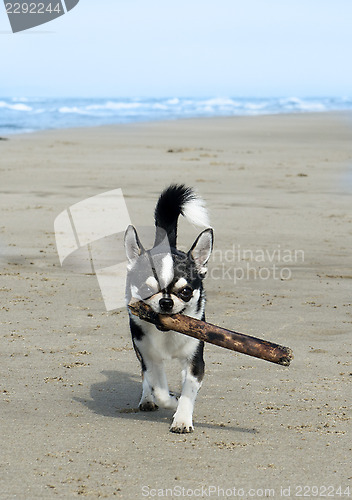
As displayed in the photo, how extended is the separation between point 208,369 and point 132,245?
1.21 meters

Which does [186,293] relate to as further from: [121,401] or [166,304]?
[121,401]

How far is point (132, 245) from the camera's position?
4.56 metres

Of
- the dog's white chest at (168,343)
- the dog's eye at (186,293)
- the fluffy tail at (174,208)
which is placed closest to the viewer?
the dog's eye at (186,293)

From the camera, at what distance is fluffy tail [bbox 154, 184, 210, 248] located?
498 centimetres

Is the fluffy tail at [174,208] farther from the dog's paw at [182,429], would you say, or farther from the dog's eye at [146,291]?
the dog's paw at [182,429]

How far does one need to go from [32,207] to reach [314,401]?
7.53 metres

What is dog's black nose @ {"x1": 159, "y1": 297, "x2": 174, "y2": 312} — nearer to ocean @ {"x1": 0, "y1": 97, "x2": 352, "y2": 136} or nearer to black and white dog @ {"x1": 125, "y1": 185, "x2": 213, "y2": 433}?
black and white dog @ {"x1": 125, "y1": 185, "x2": 213, "y2": 433}

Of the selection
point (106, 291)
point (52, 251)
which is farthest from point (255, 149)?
point (106, 291)

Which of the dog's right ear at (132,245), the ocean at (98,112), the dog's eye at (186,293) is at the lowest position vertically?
the ocean at (98,112)

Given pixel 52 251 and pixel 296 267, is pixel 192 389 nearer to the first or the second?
pixel 296 267

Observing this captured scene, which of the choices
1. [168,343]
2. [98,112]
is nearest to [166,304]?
[168,343]

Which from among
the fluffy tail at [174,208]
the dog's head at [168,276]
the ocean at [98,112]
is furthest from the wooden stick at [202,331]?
the ocean at [98,112]

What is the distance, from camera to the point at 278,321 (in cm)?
642

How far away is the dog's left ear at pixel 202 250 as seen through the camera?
448 centimetres
